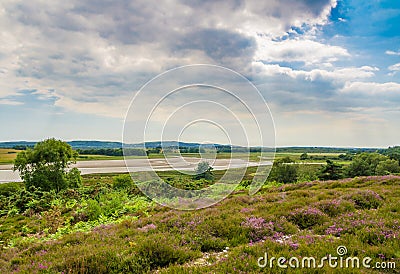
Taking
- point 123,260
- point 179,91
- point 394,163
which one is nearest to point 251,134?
point 179,91

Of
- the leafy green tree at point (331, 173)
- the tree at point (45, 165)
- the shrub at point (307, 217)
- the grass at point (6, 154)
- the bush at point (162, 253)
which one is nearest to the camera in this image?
the bush at point (162, 253)

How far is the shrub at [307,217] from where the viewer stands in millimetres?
8594

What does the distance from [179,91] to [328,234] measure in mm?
6287

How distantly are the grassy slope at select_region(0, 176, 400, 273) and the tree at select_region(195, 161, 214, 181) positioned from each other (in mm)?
1465

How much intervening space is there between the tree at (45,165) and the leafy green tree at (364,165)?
34.6 meters

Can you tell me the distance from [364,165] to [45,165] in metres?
40.9

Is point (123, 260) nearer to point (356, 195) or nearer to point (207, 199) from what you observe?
point (207, 199)

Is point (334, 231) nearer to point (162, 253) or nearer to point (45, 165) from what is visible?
point (162, 253)

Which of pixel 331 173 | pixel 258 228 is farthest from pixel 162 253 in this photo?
pixel 331 173

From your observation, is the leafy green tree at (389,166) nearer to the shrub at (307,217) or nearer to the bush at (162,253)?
the shrub at (307,217)

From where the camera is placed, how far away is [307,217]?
8938 millimetres

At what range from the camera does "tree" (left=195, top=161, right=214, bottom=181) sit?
8705 mm

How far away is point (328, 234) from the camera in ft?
23.8

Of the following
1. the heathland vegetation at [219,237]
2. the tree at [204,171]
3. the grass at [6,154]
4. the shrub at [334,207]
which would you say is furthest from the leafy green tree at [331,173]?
the grass at [6,154]
